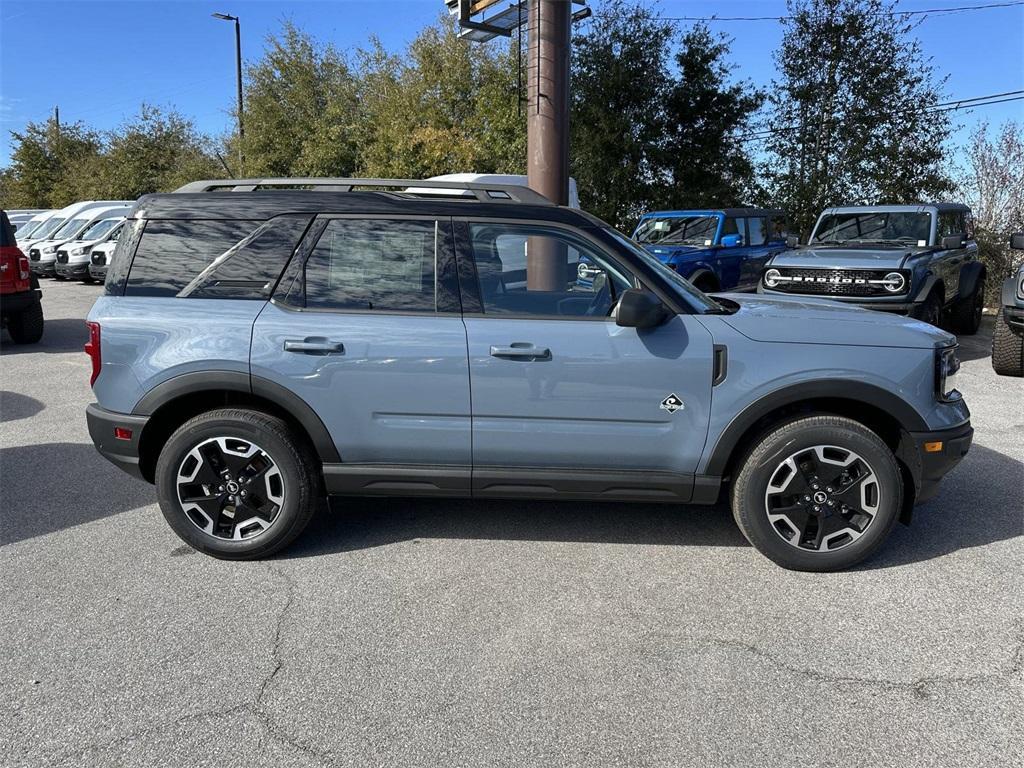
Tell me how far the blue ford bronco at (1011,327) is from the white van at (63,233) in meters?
19.6

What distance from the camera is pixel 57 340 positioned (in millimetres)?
11297

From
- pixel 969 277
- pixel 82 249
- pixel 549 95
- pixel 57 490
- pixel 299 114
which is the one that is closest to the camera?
pixel 57 490

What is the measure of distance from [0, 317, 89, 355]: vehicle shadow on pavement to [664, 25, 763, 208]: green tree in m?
13.9

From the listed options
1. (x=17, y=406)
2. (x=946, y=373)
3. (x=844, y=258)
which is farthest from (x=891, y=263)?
(x=17, y=406)

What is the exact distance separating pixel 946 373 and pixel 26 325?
35.4 ft

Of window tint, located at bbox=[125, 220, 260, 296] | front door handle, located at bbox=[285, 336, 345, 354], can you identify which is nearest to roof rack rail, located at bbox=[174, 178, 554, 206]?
→ window tint, located at bbox=[125, 220, 260, 296]

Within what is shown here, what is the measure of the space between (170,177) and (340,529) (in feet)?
112

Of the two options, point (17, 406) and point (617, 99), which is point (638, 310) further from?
point (617, 99)

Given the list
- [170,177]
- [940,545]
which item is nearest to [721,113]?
[940,545]

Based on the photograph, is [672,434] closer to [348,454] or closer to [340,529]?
[348,454]

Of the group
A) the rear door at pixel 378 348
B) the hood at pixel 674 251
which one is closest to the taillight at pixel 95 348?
the rear door at pixel 378 348

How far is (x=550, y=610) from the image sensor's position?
3537 millimetres

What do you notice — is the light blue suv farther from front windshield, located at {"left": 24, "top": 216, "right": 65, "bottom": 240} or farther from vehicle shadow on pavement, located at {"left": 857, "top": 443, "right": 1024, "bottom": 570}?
front windshield, located at {"left": 24, "top": 216, "right": 65, "bottom": 240}

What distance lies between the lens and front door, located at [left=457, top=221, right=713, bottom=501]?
3795mm
